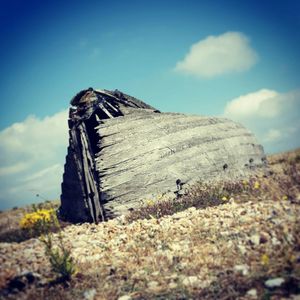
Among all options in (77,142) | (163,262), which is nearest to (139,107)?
(77,142)

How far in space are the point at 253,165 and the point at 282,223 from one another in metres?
10.4

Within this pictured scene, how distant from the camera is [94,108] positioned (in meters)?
11.0

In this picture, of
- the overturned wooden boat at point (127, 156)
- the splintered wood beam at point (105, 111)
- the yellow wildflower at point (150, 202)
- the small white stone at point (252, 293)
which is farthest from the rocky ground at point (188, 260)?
the splintered wood beam at point (105, 111)

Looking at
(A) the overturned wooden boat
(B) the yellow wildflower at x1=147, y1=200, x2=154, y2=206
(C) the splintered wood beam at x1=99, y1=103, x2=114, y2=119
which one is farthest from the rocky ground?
(C) the splintered wood beam at x1=99, y1=103, x2=114, y2=119

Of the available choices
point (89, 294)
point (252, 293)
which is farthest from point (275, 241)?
point (89, 294)

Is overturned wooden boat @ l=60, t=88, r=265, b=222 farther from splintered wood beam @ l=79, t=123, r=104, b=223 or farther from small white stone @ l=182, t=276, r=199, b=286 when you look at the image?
small white stone @ l=182, t=276, r=199, b=286

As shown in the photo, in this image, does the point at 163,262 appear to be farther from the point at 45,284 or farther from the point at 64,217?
the point at 64,217

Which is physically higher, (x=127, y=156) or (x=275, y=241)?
(x=127, y=156)

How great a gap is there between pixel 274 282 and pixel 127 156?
7.23 metres

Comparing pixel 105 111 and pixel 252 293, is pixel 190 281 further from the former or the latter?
pixel 105 111

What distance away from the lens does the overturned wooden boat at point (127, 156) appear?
980cm

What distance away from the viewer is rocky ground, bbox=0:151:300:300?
4.05 meters

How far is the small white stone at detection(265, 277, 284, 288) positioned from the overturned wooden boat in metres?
6.23

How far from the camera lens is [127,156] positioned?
10328mm
